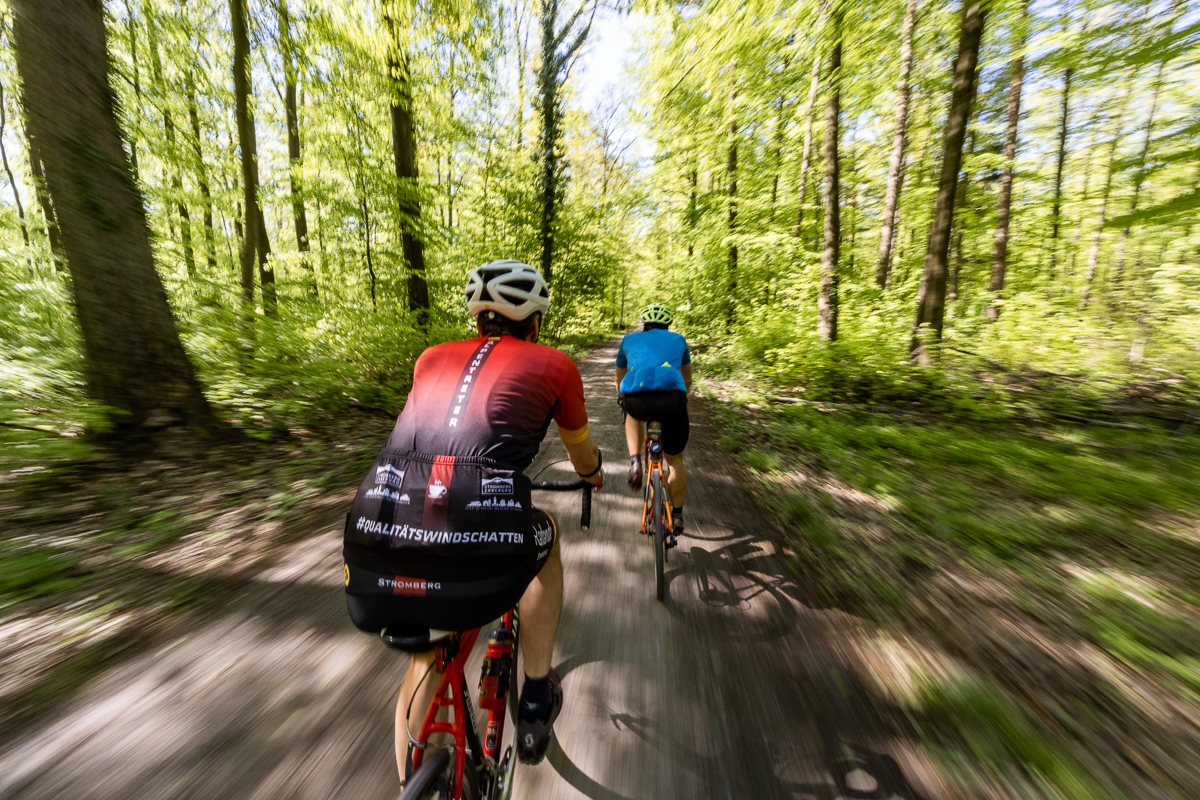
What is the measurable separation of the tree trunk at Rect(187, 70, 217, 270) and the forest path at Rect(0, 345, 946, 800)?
32.9 feet

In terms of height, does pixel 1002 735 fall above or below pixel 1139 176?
below

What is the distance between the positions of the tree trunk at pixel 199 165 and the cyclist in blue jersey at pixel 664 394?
399 inches

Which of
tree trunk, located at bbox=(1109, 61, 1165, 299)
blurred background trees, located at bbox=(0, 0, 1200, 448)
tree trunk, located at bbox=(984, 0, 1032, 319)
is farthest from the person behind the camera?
tree trunk, located at bbox=(984, 0, 1032, 319)

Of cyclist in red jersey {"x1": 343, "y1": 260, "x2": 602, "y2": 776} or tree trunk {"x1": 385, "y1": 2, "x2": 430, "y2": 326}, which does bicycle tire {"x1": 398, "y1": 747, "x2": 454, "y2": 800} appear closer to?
cyclist in red jersey {"x1": 343, "y1": 260, "x2": 602, "y2": 776}

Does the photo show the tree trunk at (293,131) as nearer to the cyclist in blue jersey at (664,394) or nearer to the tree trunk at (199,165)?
the tree trunk at (199,165)

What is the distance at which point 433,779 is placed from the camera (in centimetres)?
124

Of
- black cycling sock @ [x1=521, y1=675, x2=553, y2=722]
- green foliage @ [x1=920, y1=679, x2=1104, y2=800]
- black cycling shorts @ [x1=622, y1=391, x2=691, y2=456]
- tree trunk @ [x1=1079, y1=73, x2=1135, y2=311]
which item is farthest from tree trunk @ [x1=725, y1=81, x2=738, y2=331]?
black cycling sock @ [x1=521, y1=675, x2=553, y2=722]

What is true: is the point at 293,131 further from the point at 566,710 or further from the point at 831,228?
the point at 566,710

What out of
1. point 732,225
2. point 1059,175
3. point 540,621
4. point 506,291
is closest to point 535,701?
point 540,621

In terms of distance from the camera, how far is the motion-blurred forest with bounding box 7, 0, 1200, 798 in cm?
318

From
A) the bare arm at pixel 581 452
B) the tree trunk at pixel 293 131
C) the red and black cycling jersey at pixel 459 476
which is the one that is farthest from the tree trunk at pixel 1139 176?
the tree trunk at pixel 293 131

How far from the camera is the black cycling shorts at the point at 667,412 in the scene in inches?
154

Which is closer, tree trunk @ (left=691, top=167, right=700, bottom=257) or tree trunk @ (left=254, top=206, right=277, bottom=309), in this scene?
tree trunk @ (left=254, top=206, right=277, bottom=309)

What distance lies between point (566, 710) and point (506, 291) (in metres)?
2.08
